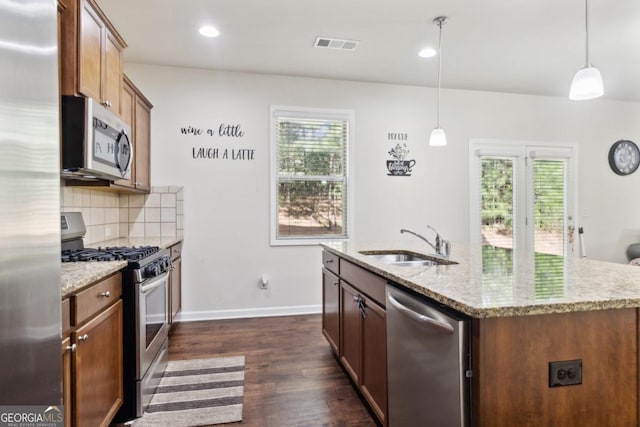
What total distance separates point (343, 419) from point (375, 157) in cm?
303

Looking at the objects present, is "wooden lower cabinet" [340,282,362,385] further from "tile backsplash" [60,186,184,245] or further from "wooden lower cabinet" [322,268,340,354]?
"tile backsplash" [60,186,184,245]

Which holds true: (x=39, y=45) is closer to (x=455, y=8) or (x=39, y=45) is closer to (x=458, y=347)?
(x=458, y=347)

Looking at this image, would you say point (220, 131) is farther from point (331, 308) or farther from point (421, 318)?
point (421, 318)

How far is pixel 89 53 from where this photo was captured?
206 cm

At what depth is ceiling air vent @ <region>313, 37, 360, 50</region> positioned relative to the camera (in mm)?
→ 3209

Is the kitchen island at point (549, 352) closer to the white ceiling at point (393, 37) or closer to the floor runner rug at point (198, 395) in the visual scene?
the floor runner rug at point (198, 395)

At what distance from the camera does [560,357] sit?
3.59 ft

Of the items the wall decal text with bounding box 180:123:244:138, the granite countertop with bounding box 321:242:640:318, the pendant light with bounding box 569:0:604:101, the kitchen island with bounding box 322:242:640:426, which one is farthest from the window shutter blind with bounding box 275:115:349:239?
the kitchen island with bounding box 322:242:640:426

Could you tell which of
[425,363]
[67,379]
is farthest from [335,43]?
[67,379]

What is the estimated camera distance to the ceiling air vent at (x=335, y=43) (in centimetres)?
321

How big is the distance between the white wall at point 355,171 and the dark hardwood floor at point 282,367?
0.44 meters

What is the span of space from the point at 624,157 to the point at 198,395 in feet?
20.5

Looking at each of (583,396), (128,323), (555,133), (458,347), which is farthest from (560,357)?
(555,133)

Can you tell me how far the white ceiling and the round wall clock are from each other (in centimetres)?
106
